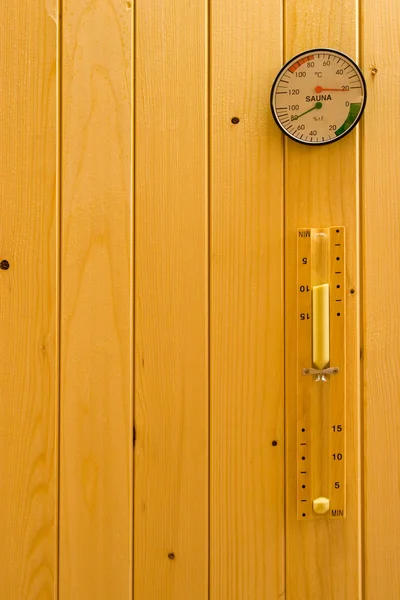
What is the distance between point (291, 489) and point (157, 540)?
0.71ft

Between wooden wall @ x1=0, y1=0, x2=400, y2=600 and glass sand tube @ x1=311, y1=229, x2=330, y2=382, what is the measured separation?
0.03 meters

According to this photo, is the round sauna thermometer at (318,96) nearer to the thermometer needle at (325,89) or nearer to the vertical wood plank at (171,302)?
the thermometer needle at (325,89)

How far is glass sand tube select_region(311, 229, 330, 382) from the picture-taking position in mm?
776

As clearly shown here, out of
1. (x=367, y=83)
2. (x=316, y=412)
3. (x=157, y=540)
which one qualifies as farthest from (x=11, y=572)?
(x=367, y=83)

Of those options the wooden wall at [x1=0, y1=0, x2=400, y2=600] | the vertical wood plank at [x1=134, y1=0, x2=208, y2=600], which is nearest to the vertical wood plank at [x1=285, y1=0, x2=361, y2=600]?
the wooden wall at [x1=0, y1=0, x2=400, y2=600]

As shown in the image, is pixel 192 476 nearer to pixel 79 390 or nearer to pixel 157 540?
pixel 157 540

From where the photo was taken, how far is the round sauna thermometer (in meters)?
0.79

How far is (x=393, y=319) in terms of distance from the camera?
2.61 feet

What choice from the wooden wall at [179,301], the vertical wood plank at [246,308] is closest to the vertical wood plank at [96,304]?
the wooden wall at [179,301]

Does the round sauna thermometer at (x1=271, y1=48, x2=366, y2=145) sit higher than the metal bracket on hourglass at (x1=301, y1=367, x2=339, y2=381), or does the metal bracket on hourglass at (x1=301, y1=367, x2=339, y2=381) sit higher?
the round sauna thermometer at (x1=271, y1=48, x2=366, y2=145)

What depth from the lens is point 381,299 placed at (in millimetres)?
798

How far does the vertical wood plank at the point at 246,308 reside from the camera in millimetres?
802

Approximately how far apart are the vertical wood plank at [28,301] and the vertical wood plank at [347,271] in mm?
358

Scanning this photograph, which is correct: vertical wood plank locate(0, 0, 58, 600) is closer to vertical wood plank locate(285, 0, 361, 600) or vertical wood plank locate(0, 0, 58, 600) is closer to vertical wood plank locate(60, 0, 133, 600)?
vertical wood plank locate(60, 0, 133, 600)
